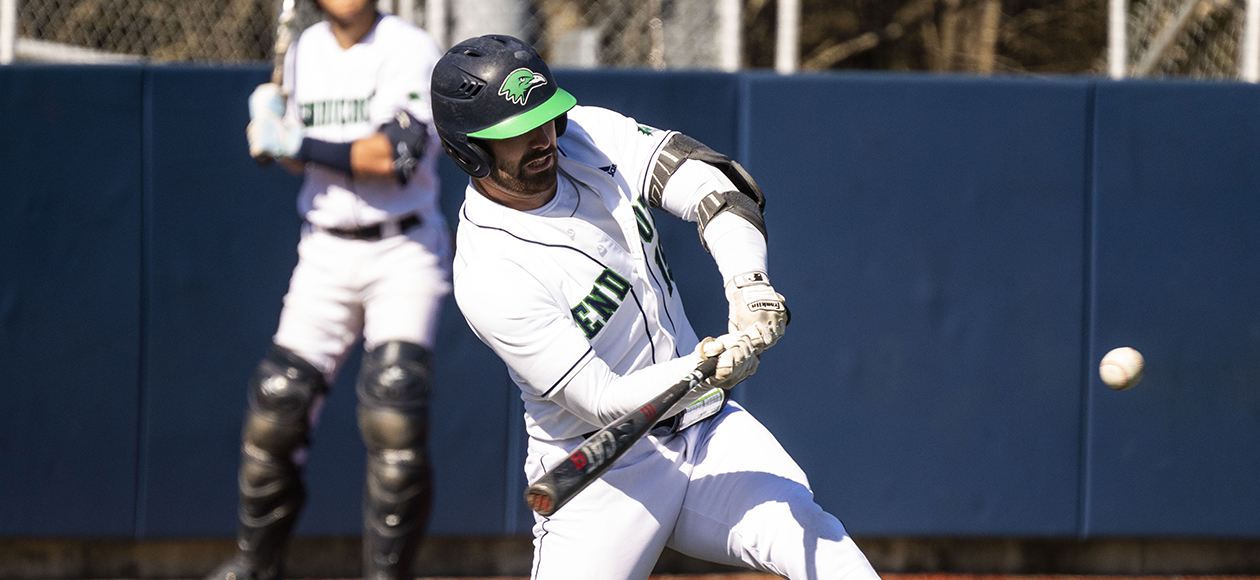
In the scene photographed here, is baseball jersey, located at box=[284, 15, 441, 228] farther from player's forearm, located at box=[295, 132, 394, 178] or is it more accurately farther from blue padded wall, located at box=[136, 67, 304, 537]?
blue padded wall, located at box=[136, 67, 304, 537]

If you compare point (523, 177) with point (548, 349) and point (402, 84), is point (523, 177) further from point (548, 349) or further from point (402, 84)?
point (402, 84)

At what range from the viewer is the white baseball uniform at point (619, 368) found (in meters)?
2.51

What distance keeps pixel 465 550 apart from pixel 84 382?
1662 mm

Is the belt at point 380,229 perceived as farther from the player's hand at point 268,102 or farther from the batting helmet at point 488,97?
the batting helmet at point 488,97

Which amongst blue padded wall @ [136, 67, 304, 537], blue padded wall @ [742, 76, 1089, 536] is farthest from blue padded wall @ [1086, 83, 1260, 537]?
blue padded wall @ [136, 67, 304, 537]

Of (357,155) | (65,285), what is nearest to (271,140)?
(357,155)

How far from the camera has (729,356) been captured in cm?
237

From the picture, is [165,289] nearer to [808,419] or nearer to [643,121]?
[643,121]

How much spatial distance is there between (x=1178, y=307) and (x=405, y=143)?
10.4 feet

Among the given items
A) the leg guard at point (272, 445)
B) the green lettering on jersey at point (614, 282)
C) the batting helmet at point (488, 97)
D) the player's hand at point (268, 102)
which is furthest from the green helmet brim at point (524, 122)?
the leg guard at point (272, 445)

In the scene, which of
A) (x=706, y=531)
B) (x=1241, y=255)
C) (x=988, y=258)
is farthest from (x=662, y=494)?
(x=1241, y=255)

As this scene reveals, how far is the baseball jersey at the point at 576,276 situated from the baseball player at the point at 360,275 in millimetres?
1086

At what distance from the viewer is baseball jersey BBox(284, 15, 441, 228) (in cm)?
388

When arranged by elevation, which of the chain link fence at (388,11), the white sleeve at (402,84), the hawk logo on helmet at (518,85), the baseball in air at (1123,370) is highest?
the chain link fence at (388,11)
